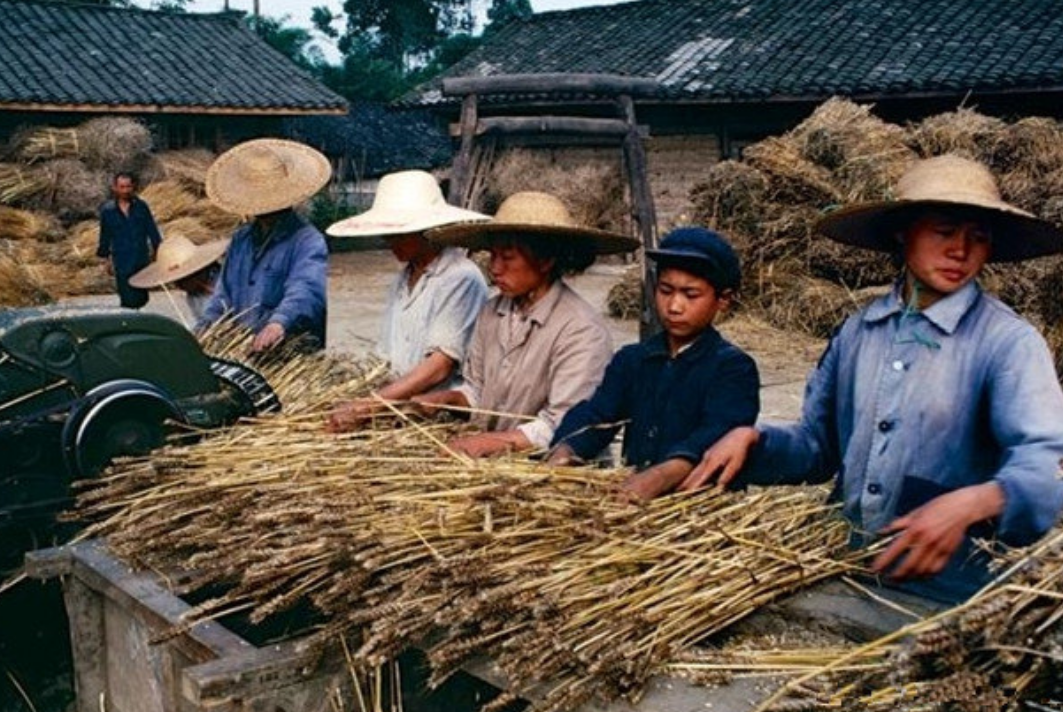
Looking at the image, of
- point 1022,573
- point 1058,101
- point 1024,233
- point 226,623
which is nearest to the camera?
point 1022,573

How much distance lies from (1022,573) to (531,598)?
74cm

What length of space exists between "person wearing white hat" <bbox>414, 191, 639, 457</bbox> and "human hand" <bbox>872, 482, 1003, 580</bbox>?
1273 millimetres

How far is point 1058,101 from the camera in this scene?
14602 mm

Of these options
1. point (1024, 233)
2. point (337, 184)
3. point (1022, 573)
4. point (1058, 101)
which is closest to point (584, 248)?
point (1024, 233)

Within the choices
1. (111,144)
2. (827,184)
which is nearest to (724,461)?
(827,184)

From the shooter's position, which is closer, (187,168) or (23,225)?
(23,225)

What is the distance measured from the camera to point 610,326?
507 inches

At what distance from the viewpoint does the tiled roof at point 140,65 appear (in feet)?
59.5

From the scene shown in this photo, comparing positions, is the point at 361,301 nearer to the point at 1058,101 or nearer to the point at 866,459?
the point at 1058,101

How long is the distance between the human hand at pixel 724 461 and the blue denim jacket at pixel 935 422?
0.15 ft

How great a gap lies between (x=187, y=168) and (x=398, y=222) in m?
15.6

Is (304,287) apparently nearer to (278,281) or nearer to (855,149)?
(278,281)

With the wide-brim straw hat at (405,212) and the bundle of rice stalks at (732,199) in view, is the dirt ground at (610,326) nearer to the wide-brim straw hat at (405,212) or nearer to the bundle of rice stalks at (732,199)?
the bundle of rice stalks at (732,199)

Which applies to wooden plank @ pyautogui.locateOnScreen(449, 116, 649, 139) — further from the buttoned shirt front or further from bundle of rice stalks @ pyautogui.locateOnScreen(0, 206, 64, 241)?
bundle of rice stalks @ pyautogui.locateOnScreen(0, 206, 64, 241)
